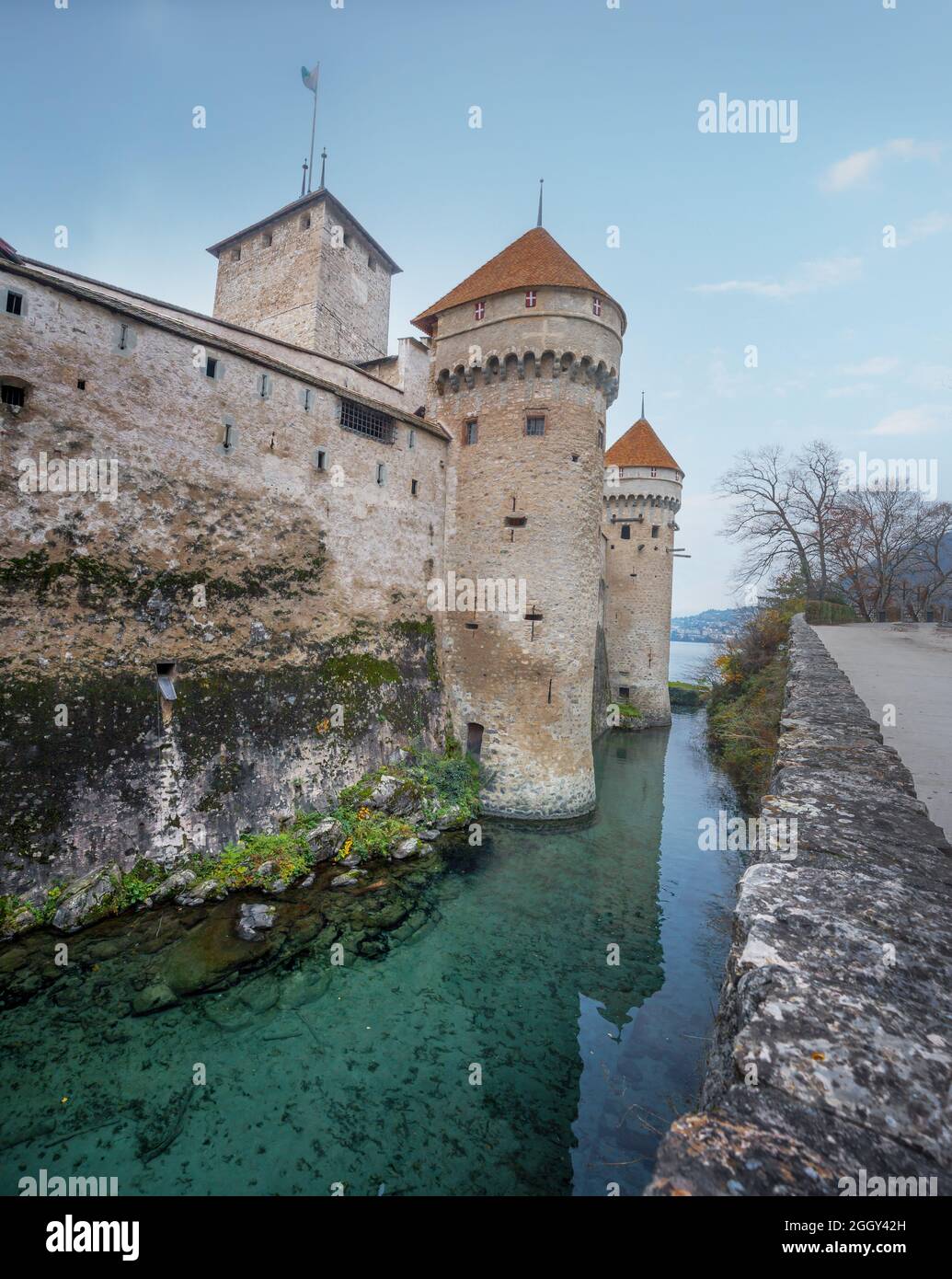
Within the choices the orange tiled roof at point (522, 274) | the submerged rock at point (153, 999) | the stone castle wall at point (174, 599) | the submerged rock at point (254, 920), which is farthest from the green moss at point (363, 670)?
the orange tiled roof at point (522, 274)

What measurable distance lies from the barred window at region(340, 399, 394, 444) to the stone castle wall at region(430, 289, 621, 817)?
2.66 metres

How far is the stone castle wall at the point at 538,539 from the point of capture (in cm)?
1466

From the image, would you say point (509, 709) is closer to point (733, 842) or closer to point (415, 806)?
point (415, 806)

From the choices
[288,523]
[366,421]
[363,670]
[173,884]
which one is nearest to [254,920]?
[173,884]

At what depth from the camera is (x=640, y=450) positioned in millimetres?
28500

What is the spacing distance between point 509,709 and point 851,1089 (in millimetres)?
13309

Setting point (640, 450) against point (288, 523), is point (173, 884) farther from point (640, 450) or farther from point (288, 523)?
point (640, 450)

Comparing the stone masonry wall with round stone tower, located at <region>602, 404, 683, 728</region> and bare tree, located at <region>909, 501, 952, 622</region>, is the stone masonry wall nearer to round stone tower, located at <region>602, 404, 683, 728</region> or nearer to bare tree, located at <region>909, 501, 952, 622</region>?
round stone tower, located at <region>602, 404, 683, 728</region>

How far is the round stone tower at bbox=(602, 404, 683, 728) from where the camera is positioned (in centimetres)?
2836

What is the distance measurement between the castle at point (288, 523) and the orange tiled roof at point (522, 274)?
10cm

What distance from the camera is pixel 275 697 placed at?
11.7 m

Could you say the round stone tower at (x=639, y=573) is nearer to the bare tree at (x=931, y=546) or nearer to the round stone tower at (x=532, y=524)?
the bare tree at (x=931, y=546)

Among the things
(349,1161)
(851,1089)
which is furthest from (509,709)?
(851,1089)

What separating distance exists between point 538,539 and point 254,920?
35.5ft
